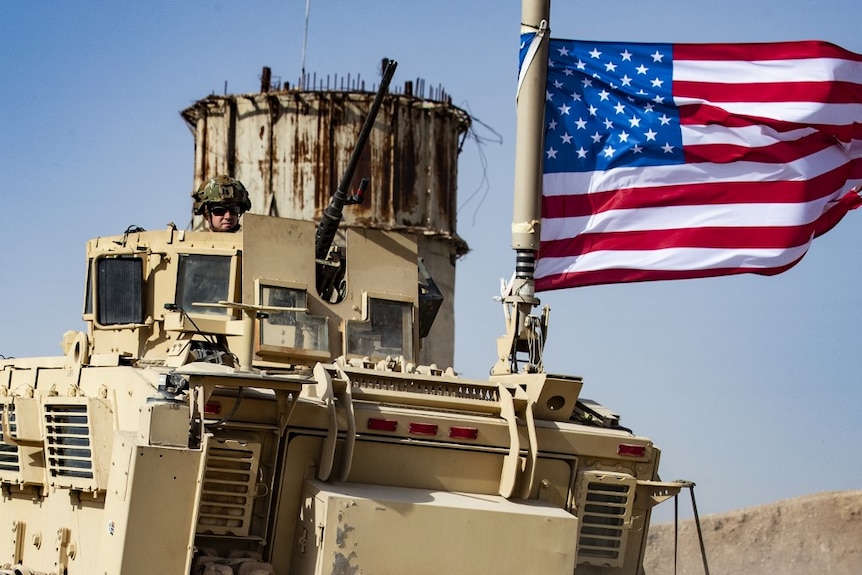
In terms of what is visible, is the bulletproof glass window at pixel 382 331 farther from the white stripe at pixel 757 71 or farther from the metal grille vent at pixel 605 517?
the white stripe at pixel 757 71

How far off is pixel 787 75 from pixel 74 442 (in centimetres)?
699

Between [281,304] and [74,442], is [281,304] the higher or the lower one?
the higher one

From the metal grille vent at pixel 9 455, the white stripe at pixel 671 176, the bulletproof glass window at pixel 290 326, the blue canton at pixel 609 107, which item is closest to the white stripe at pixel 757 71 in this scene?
the blue canton at pixel 609 107

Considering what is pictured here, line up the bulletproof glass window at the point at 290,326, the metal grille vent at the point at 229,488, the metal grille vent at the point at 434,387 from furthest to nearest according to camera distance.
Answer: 1. the bulletproof glass window at the point at 290,326
2. the metal grille vent at the point at 434,387
3. the metal grille vent at the point at 229,488

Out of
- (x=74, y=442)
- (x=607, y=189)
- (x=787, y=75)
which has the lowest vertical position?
(x=74, y=442)

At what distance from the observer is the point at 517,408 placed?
33.6ft

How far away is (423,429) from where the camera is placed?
Result: 984 cm

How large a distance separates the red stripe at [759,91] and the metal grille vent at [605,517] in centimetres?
442

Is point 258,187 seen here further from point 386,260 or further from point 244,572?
point 244,572

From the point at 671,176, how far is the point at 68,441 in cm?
575

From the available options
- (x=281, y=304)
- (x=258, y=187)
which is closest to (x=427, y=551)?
(x=281, y=304)

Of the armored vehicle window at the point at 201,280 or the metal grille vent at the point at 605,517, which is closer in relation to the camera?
the metal grille vent at the point at 605,517

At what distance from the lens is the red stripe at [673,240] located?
1304cm

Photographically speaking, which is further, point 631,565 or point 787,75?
point 787,75
